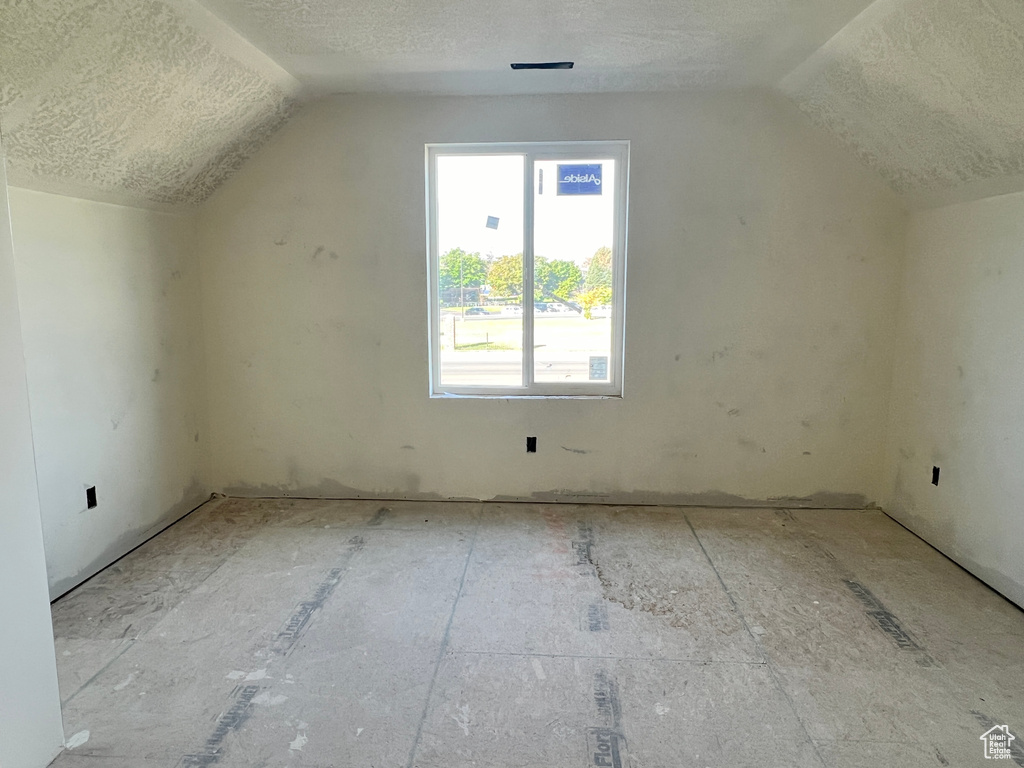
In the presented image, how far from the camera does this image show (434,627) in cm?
240

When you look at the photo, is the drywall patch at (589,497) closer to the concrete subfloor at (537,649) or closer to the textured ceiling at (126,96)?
the concrete subfloor at (537,649)

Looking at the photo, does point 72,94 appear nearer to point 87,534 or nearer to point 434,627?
point 87,534

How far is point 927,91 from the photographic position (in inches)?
94.3

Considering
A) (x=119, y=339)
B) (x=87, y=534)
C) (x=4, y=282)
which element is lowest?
(x=87, y=534)

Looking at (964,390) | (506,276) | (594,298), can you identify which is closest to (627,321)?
(594,298)

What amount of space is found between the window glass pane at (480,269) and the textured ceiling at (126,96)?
3.47ft

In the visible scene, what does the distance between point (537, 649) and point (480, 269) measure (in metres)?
2.17

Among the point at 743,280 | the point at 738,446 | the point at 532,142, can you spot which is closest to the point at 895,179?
the point at 743,280

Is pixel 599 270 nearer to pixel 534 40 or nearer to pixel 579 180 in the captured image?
pixel 579 180

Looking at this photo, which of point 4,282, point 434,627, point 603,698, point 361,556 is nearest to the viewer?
point 4,282

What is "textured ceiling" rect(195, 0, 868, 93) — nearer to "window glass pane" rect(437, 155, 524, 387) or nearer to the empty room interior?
the empty room interior

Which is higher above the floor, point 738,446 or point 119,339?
point 119,339

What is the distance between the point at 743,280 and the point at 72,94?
125 inches

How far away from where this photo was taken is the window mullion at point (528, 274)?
3.52 meters
